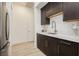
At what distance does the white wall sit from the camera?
21.8 feet

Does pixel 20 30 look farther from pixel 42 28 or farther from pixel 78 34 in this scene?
pixel 78 34

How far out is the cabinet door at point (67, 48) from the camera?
1989 millimetres

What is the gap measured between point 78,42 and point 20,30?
5.37m

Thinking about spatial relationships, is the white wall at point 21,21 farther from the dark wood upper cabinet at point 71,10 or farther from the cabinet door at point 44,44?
the dark wood upper cabinet at point 71,10

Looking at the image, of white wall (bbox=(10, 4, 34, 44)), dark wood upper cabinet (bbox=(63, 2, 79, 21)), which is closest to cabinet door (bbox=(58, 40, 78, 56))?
dark wood upper cabinet (bbox=(63, 2, 79, 21))

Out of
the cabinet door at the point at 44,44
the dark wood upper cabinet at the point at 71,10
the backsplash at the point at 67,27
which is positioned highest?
the dark wood upper cabinet at the point at 71,10

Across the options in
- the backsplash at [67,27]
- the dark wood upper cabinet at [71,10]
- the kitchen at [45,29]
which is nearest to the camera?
the dark wood upper cabinet at [71,10]

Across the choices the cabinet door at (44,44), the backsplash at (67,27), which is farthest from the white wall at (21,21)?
the backsplash at (67,27)

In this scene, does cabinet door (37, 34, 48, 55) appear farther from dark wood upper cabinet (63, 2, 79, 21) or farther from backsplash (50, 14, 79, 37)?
dark wood upper cabinet (63, 2, 79, 21)

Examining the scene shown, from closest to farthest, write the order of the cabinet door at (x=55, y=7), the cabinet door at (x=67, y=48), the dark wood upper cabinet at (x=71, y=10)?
the cabinet door at (x=67, y=48) < the dark wood upper cabinet at (x=71, y=10) < the cabinet door at (x=55, y=7)

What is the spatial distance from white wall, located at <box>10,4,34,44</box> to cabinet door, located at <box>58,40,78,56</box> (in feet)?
14.7

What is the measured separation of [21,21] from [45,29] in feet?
7.35

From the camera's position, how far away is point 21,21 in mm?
6988

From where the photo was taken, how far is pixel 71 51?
2084mm
